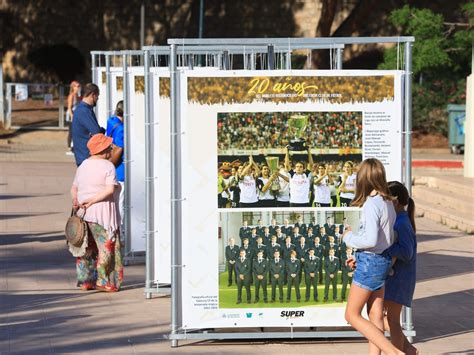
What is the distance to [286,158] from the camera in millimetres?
8938

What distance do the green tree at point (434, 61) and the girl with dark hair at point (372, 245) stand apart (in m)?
23.4

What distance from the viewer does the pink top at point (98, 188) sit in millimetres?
11141

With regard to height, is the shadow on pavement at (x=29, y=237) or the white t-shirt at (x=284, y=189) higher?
the white t-shirt at (x=284, y=189)

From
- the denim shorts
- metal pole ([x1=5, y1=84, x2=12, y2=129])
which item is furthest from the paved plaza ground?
metal pole ([x1=5, y1=84, x2=12, y2=129])

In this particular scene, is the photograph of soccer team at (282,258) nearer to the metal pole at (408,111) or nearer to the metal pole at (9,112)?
the metal pole at (408,111)

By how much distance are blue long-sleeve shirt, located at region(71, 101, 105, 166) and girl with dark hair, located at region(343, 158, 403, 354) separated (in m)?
5.89

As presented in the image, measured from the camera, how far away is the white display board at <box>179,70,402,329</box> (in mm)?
8852

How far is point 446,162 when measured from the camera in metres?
28.3

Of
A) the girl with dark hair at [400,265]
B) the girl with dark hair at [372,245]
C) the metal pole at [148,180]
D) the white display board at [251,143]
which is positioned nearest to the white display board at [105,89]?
the metal pole at [148,180]

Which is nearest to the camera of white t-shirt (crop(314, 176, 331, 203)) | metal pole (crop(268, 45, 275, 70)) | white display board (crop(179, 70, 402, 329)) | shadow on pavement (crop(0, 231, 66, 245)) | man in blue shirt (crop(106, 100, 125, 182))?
white display board (crop(179, 70, 402, 329))

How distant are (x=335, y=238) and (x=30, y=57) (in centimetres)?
3843

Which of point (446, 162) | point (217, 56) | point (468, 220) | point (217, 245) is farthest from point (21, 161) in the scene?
point (217, 245)

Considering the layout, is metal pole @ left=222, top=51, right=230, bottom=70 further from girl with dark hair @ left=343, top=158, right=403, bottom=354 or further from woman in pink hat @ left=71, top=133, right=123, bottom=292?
girl with dark hair @ left=343, top=158, right=403, bottom=354

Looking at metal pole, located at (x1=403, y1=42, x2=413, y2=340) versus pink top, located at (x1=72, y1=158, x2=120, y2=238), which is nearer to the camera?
metal pole, located at (x1=403, y1=42, x2=413, y2=340)
